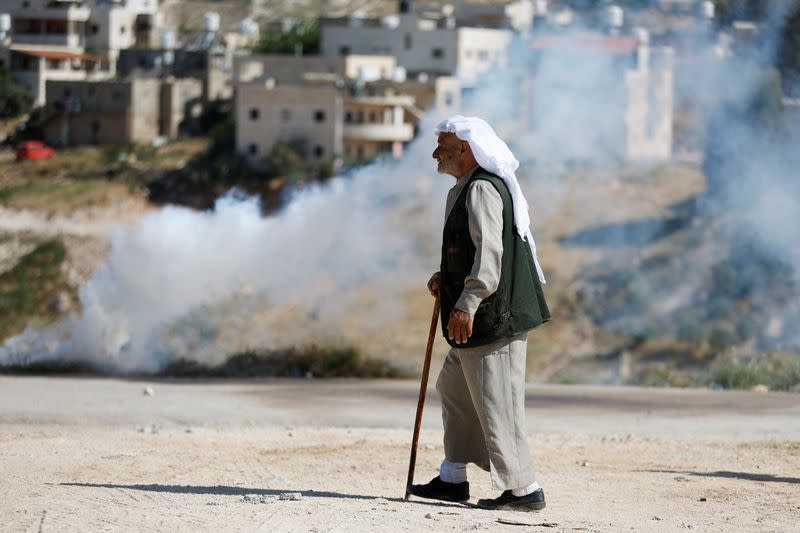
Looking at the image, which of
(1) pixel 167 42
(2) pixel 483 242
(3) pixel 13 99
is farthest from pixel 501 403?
(1) pixel 167 42

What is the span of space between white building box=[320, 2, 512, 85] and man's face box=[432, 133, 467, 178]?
143ft

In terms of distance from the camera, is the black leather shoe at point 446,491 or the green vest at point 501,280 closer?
the green vest at point 501,280

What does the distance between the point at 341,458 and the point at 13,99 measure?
4870cm

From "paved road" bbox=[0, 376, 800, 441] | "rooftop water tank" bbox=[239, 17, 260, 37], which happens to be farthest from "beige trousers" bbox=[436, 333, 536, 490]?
"rooftop water tank" bbox=[239, 17, 260, 37]

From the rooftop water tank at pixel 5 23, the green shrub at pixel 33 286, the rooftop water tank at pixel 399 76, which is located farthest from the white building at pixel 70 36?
the green shrub at pixel 33 286

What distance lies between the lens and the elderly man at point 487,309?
26.9 feet

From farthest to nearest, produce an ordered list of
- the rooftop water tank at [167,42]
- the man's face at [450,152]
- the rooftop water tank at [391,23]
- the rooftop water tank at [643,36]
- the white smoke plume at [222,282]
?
1. the rooftop water tank at [167,42]
2. the rooftop water tank at [391,23]
3. the rooftop water tank at [643,36]
4. the white smoke plume at [222,282]
5. the man's face at [450,152]

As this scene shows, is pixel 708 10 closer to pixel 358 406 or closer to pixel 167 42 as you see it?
pixel 167 42

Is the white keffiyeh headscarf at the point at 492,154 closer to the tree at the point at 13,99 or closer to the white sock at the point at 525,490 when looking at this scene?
the white sock at the point at 525,490

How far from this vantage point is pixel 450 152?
28.0 ft

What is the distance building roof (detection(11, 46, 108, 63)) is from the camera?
60.9 m

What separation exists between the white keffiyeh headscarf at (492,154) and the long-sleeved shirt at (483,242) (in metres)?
0.13

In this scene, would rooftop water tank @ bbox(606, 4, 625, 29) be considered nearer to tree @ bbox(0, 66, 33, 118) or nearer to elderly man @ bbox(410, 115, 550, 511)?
tree @ bbox(0, 66, 33, 118)

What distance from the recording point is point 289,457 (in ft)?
34.3
